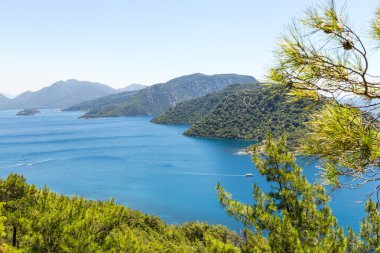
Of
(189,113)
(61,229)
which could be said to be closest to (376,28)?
(61,229)

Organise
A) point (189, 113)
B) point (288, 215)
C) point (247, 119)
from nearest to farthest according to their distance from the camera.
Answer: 1. point (288, 215)
2. point (247, 119)
3. point (189, 113)

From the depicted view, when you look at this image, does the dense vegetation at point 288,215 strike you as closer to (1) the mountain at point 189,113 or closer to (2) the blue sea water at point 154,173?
(2) the blue sea water at point 154,173

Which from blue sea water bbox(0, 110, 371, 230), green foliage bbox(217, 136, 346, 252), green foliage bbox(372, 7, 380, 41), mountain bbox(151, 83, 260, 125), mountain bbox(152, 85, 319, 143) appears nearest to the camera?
green foliage bbox(372, 7, 380, 41)

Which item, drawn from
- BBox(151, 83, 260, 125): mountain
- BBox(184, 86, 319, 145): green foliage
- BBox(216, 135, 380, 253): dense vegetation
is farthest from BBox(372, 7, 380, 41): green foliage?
BBox(151, 83, 260, 125): mountain

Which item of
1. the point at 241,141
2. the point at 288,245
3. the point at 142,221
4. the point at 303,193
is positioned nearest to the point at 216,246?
the point at 288,245

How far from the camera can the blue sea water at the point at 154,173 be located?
1956 inches

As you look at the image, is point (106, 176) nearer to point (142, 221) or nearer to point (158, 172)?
point (158, 172)

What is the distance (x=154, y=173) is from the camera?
68688 mm

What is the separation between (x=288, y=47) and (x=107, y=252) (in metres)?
9.43

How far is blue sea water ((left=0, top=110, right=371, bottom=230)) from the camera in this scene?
163 feet

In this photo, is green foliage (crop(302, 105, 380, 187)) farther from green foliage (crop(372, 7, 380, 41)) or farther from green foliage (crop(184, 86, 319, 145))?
green foliage (crop(184, 86, 319, 145))

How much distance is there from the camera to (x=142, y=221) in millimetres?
33000

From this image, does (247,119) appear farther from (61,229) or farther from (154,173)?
(61,229)

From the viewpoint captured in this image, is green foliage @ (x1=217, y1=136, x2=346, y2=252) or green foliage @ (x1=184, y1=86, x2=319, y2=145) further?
green foliage @ (x1=184, y1=86, x2=319, y2=145)
